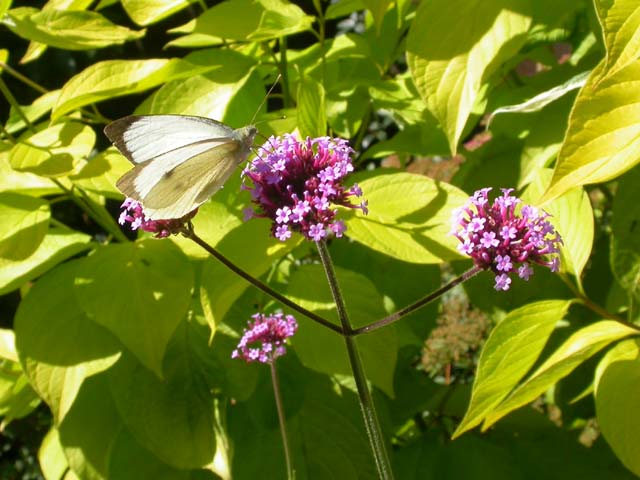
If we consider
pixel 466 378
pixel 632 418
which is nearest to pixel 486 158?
pixel 632 418

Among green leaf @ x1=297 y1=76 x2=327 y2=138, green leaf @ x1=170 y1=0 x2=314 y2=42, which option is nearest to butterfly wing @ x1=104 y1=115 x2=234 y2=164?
green leaf @ x1=297 y1=76 x2=327 y2=138

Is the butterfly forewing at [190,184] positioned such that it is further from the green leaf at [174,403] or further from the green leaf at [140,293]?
the green leaf at [174,403]

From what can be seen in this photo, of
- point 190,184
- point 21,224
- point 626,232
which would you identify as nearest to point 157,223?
point 190,184

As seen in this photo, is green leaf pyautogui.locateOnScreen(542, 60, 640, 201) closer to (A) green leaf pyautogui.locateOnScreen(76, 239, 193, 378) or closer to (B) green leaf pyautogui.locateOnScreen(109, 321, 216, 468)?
(A) green leaf pyautogui.locateOnScreen(76, 239, 193, 378)

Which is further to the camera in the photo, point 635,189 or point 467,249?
point 635,189

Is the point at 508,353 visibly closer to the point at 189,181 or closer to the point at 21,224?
the point at 189,181

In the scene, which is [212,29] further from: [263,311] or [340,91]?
[263,311]

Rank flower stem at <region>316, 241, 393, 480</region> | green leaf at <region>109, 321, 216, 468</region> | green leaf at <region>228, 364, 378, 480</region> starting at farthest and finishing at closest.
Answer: green leaf at <region>228, 364, 378, 480</region> → green leaf at <region>109, 321, 216, 468</region> → flower stem at <region>316, 241, 393, 480</region>

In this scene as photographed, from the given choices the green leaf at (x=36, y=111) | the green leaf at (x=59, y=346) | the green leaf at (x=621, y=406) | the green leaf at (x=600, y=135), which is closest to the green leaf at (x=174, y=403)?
the green leaf at (x=59, y=346)

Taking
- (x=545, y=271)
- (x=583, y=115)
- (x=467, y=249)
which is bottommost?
(x=545, y=271)
